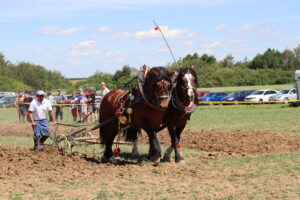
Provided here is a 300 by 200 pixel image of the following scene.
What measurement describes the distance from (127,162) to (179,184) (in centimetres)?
347

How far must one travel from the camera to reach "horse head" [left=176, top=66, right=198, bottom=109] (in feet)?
32.4

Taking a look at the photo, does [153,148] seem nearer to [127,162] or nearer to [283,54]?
[127,162]

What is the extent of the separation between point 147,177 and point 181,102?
2.13 meters

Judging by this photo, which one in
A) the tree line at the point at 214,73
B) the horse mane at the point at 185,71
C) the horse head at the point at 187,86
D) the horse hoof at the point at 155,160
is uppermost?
the tree line at the point at 214,73

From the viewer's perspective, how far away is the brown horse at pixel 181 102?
9930 mm

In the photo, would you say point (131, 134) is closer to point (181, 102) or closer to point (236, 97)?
point (181, 102)

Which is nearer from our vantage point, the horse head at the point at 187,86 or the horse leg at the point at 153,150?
the horse head at the point at 187,86

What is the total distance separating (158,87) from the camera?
977cm

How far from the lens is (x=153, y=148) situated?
1005 cm

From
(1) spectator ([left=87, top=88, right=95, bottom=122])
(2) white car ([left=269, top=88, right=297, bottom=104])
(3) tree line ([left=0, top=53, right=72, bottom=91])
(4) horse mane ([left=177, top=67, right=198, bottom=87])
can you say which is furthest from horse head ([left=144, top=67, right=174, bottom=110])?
(3) tree line ([left=0, top=53, right=72, bottom=91])

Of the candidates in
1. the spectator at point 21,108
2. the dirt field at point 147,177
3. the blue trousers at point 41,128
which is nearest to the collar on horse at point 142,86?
the dirt field at point 147,177

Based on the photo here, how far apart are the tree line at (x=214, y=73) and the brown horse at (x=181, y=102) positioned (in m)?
47.8

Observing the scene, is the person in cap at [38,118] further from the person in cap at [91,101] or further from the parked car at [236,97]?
the parked car at [236,97]

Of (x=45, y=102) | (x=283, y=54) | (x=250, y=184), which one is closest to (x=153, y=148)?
(x=250, y=184)
